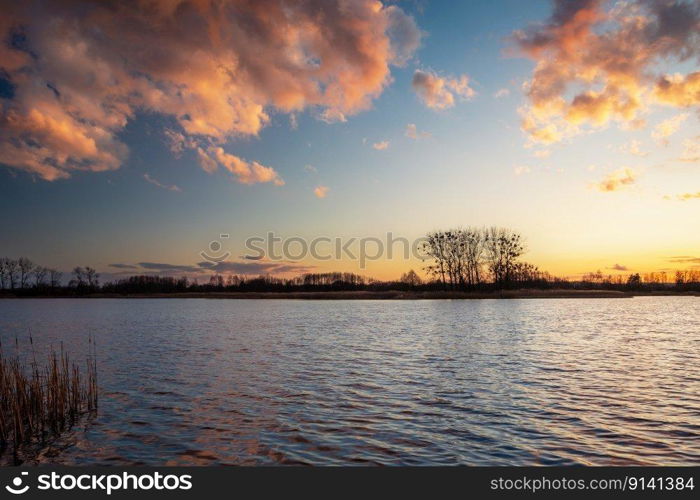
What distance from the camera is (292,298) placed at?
391ft

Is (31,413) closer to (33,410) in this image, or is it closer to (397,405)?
(33,410)

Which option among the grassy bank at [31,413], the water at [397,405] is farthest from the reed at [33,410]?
the water at [397,405]

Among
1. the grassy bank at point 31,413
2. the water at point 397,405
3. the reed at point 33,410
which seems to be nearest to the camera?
the water at point 397,405

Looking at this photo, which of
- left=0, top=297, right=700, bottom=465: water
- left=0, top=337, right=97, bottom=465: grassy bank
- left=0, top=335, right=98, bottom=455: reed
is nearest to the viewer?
left=0, top=297, right=700, bottom=465: water

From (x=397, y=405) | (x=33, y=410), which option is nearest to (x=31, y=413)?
(x=33, y=410)

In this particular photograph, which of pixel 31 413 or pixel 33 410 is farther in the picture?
pixel 33 410

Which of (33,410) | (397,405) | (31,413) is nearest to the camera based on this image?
(31,413)

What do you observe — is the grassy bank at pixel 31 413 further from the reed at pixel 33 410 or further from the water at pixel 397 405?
the water at pixel 397 405

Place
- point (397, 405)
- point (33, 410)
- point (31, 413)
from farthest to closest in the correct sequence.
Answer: point (397, 405) < point (33, 410) < point (31, 413)

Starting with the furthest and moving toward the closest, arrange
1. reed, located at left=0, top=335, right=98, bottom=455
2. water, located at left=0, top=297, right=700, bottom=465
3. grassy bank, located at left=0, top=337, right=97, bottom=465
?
reed, located at left=0, top=335, right=98, bottom=455 → grassy bank, located at left=0, top=337, right=97, bottom=465 → water, located at left=0, top=297, right=700, bottom=465

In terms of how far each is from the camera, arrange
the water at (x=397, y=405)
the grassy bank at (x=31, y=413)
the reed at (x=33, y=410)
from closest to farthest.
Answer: the water at (x=397, y=405)
the grassy bank at (x=31, y=413)
the reed at (x=33, y=410)

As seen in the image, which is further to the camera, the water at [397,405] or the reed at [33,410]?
the reed at [33,410]

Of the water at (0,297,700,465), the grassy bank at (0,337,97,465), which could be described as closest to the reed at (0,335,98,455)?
the grassy bank at (0,337,97,465)

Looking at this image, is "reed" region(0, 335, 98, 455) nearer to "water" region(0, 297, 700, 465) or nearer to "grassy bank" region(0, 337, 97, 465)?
"grassy bank" region(0, 337, 97, 465)
